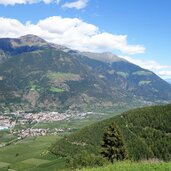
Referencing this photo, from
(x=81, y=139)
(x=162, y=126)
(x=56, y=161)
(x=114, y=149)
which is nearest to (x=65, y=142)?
(x=81, y=139)

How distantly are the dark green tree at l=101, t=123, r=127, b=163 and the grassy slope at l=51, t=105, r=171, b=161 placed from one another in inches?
2583

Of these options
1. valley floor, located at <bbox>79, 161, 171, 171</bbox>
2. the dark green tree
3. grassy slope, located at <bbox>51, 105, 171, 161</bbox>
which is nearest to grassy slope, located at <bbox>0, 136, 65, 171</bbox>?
grassy slope, located at <bbox>51, 105, 171, 161</bbox>

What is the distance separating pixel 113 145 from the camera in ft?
203

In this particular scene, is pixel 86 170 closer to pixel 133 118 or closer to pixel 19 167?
pixel 19 167

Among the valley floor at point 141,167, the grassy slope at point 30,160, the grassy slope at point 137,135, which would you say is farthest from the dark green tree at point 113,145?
the grassy slope at point 30,160

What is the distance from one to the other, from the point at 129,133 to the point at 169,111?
21940mm

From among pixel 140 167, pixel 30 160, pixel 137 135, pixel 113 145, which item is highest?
pixel 140 167

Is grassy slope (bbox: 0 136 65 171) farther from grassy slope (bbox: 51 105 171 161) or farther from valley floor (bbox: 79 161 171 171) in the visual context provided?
valley floor (bbox: 79 161 171 171)

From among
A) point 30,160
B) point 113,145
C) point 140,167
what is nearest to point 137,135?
point 30,160

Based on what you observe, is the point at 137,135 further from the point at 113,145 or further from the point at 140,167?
the point at 140,167

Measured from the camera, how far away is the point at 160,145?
442ft

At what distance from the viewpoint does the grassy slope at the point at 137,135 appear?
13525 centimetres

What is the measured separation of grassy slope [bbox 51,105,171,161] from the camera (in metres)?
135

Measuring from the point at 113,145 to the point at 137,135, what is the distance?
3761 inches
